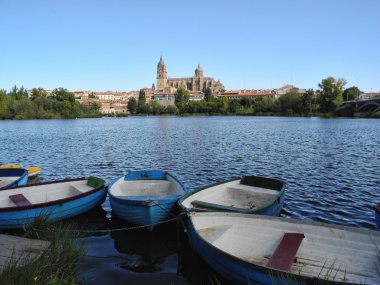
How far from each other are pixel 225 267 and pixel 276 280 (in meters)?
1.23

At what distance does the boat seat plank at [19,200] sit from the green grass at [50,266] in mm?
3898

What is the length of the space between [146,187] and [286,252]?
23.8 ft

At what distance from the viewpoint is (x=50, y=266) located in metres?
5.80

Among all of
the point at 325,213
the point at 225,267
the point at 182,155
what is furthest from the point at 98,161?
the point at 225,267

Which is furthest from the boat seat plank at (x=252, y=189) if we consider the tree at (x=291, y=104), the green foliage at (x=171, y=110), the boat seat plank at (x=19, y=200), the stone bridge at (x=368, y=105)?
the green foliage at (x=171, y=110)

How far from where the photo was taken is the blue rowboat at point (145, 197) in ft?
32.2

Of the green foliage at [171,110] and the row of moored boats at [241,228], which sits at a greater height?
the green foliage at [171,110]

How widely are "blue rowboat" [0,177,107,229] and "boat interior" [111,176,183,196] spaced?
0.70m

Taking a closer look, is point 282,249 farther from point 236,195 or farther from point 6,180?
point 6,180

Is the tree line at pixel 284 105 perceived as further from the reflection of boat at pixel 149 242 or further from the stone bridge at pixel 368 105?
the reflection of boat at pixel 149 242

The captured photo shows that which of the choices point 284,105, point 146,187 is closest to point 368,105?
point 284,105

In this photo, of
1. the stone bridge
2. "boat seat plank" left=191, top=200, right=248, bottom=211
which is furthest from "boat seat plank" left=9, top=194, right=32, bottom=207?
the stone bridge

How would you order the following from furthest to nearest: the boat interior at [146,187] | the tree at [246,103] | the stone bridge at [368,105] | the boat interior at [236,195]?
the tree at [246,103]
the stone bridge at [368,105]
the boat interior at [146,187]
the boat interior at [236,195]

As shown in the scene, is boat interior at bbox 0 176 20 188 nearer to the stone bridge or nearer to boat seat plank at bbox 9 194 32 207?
boat seat plank at bbox 9 194 32 207
